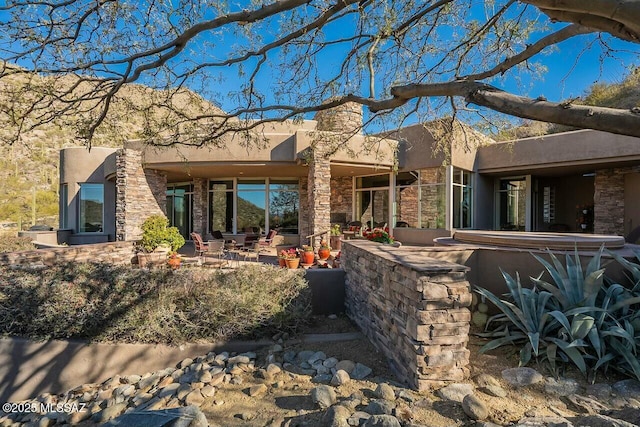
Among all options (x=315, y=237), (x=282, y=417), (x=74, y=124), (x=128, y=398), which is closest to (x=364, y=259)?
(x=282, y=417)

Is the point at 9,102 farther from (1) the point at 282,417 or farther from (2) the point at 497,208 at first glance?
(2) the point at 497,208

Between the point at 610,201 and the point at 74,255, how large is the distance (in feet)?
54.6

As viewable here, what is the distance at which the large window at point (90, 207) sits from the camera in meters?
14.6

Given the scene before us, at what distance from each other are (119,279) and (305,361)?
2.68 metres

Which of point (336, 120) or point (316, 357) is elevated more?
point (336, 120)

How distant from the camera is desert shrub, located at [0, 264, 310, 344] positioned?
12.8 ft

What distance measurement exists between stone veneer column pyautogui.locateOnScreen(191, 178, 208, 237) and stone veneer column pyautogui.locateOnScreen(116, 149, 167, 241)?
2039 mm

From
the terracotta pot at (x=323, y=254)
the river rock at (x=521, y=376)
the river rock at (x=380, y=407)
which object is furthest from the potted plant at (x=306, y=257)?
the river rock at (x=380, y=407)

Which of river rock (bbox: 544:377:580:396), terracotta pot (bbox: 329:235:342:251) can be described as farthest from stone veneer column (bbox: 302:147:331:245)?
river rock (bbox: 544:377:580:396)

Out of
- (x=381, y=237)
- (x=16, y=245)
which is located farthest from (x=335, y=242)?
(x=16, y=245)

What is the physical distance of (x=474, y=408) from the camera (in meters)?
2.45

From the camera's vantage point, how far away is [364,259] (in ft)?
14.9

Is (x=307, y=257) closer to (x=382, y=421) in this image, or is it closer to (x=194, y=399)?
(x=194, y=399)

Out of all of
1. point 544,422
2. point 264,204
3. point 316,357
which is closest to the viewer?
point 544,422
